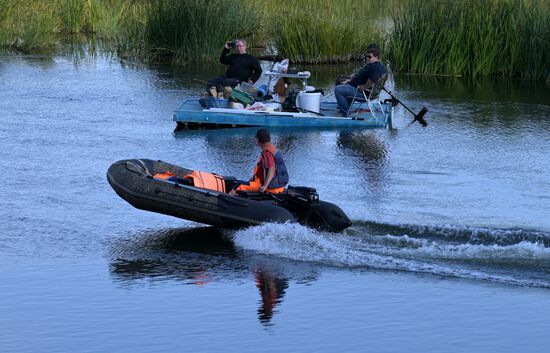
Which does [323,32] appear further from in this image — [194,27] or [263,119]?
[263,119]

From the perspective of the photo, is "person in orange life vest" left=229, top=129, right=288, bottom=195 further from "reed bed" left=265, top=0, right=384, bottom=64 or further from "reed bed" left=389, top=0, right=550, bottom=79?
"reed bed" left=265, top=0, right=384, bottom=64

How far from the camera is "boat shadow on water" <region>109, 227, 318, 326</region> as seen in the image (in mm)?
12711

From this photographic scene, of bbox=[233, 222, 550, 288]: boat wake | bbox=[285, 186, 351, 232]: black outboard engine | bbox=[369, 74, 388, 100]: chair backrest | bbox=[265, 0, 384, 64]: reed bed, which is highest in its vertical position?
bbox=[265, 0, 384, 64]: reed bed

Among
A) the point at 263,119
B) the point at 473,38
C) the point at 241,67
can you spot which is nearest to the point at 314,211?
the point at 263,119

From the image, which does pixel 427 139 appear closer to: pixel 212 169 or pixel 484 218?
pixel 212 169

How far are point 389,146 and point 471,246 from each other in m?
7.14

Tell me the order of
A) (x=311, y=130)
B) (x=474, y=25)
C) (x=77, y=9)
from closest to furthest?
(x=311, y=130) < (x=474, y=25) < (x=77, y=9)

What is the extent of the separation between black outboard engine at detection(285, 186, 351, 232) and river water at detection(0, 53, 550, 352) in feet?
0.57

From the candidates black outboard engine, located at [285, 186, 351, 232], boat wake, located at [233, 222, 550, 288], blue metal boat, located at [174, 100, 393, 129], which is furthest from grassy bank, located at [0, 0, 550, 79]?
black outboard engine, located at [285, 186, 351, 232]

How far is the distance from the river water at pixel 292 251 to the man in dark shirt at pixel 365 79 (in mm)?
632

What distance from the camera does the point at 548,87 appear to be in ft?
87.9

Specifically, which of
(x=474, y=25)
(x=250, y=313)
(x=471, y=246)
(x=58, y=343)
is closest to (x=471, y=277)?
(x=471, y=246)

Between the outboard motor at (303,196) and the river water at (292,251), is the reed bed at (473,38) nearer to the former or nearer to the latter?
the river water at (292,251)

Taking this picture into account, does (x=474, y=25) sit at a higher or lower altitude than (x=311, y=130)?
higher
